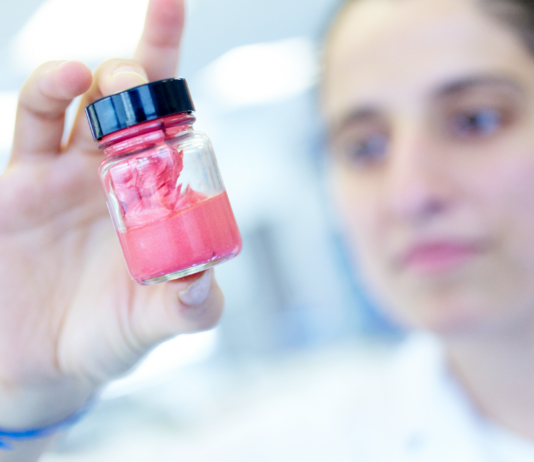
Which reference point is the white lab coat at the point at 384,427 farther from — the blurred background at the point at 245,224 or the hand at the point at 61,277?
the hand at the point at 61,277

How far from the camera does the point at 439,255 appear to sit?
1018 mm

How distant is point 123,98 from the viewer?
574mm

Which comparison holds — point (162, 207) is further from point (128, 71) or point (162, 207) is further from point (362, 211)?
point (362, 211)

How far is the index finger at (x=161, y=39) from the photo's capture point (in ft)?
2.36

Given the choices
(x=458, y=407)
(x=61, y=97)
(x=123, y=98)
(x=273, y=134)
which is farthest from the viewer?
(x=273, y=134)

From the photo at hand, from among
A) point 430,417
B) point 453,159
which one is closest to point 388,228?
point 453,159

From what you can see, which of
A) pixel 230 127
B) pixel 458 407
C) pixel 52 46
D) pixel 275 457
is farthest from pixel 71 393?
pixel 230 127

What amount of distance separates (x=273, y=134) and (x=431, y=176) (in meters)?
4.98

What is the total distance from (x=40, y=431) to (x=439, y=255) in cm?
79

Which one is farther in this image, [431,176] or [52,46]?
[52,46]

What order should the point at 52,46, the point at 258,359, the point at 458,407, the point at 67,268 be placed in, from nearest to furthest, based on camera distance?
the point at 67,268
the point at 458,407
the point at 52,46
the point at 258,359

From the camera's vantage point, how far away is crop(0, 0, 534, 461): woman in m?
0.76

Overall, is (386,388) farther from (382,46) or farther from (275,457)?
(382,46)

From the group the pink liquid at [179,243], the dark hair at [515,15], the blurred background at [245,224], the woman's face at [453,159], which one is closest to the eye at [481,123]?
the woman's face at [453,159]
